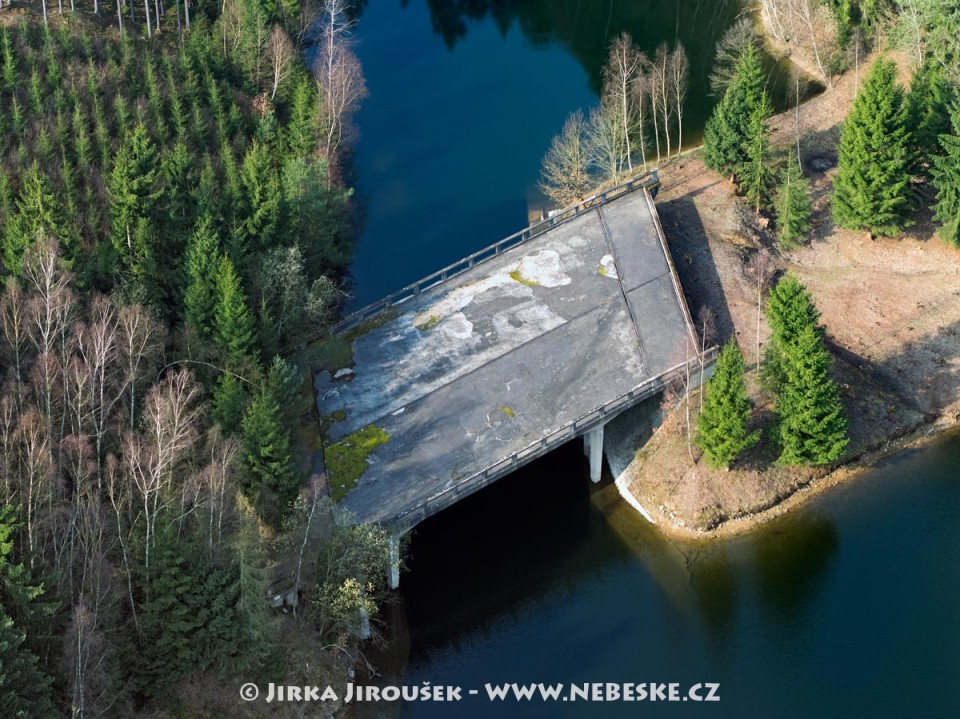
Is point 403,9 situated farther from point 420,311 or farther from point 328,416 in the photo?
point 328,416

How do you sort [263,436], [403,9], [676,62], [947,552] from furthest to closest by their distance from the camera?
[403,9], [676,62], [947,552], [263,436]

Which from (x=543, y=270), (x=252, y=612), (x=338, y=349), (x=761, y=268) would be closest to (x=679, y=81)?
(x=761, y=268)

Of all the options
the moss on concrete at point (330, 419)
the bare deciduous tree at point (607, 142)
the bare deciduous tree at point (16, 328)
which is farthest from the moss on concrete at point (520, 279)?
the bare deciduous tree at point (16, 328)

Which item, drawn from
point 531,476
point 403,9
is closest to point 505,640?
point 531,476

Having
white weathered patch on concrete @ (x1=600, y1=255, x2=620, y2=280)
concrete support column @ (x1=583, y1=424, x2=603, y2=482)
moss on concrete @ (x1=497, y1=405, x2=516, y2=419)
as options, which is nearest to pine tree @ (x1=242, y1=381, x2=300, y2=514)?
moss on concrete @ (x1=497, y1=405, x2=516, y2=419)

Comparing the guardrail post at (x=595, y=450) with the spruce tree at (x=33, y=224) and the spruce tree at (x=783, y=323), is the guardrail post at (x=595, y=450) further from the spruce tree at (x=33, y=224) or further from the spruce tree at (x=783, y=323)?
the spruce tree at (x=33, y=224)

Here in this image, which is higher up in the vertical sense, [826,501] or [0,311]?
[0,311]
